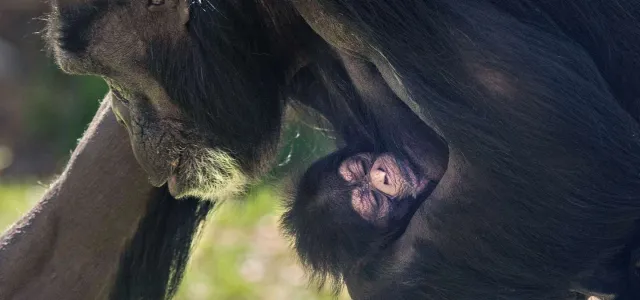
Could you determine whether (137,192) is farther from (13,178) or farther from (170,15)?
(13,178)

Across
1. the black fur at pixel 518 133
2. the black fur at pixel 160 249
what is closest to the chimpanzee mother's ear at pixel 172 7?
the black fur at pixel 518 133

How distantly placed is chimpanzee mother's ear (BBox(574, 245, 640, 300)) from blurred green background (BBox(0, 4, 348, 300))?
104cm

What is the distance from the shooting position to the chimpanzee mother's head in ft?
10.6

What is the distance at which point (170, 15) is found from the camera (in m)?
3.22

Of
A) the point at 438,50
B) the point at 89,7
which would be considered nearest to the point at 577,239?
the point at 438,50

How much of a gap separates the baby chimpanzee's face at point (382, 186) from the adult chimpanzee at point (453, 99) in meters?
0.10

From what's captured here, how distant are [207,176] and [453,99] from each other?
3.51ft

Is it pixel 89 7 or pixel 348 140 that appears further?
pixel 348 140

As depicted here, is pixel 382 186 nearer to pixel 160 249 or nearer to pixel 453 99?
pixel 453 99

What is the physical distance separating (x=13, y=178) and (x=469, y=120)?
5.94 m

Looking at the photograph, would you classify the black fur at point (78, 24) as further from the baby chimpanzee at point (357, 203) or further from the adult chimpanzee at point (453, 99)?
the baby chimpanzee at point (357, 203)

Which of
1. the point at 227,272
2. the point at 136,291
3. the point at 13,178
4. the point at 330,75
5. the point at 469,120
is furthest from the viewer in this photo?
the point at 13,178

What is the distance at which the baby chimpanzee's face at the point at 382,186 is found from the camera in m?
3.19

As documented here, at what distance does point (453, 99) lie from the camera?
9.01 ft
